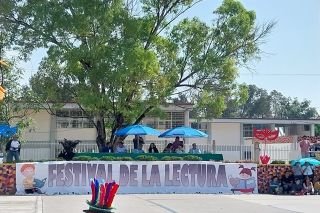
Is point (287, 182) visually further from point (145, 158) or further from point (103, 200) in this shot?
point (103, 200)

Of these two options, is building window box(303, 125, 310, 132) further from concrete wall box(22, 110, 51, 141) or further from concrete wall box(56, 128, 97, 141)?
concrete wall box(22, 110, 51, 141)

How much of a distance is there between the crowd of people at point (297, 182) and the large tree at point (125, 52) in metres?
8.74

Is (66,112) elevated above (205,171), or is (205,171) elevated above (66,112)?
(66,112)

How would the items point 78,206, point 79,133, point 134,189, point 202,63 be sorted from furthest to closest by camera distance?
point 79,133 → point 202,63 → point 134,189 → point 78,206

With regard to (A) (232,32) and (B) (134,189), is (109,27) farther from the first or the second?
(B) (134,189)

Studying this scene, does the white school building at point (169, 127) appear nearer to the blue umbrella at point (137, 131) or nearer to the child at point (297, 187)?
the blue umbrella at point (137, 131)

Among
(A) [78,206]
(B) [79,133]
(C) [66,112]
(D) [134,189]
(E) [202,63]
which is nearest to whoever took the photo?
(A) [78,206]

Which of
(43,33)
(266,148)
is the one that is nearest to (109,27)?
(43,33)

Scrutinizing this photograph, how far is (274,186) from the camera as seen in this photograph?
2512cm

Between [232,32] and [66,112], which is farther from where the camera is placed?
[66,112]

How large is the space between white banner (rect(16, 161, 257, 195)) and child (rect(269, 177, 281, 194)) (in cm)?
64

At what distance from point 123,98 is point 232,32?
7290 millimetres

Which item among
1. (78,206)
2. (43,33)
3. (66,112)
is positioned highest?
(43,33)

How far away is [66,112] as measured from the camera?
4047cm
